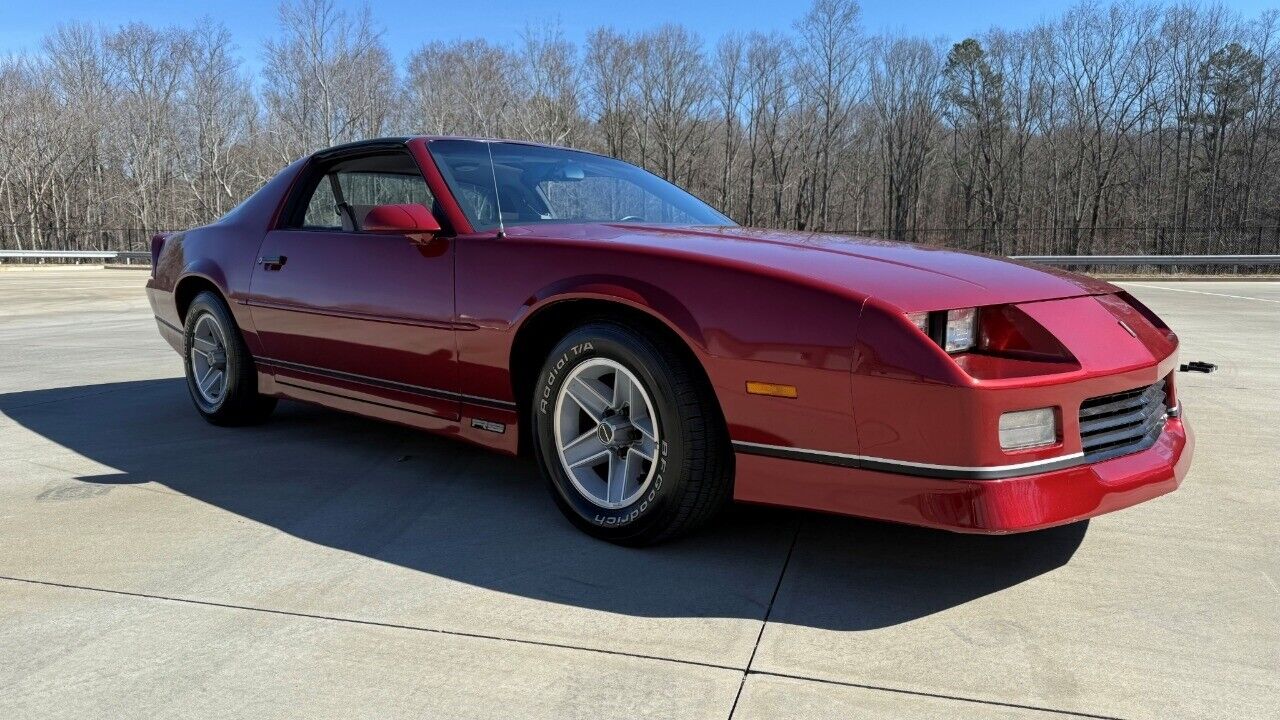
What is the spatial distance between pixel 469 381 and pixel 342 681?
137 cm

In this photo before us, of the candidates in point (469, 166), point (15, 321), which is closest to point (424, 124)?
point (15, 321)

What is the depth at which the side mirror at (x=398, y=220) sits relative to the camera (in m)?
3.19

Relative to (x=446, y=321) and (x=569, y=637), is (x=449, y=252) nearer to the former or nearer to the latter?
(x=446, y=321)

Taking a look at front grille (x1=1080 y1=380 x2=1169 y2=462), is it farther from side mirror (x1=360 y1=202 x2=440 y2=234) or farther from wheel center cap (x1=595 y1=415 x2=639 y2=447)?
side mirror (x1=360 y1=202 x2=440 y2=234)

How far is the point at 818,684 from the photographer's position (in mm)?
1983

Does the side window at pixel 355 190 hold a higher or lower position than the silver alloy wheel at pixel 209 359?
higher

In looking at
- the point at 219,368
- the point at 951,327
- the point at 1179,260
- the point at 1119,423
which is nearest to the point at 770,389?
the point at 951,327

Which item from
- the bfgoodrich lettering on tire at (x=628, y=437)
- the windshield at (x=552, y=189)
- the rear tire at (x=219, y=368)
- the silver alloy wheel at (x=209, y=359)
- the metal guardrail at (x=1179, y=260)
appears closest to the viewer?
the bfgoodrich lettering on tire at (x=628, y=437)

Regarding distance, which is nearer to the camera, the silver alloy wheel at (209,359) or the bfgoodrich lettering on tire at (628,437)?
the bfgoodrich lettering on tire at (628,437)

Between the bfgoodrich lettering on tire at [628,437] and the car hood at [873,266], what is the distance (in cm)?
36

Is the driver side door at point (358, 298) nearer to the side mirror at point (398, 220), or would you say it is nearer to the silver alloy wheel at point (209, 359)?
the side mirror at point (398, 220)

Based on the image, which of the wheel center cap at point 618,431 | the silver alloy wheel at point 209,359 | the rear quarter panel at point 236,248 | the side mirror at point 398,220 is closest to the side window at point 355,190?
the rear quarter panel at point 236,248

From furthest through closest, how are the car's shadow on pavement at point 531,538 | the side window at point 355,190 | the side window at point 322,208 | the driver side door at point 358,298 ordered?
the side window at point 322,208 → the side window at point 355,190 → the driver side door at point 358,298 → the car's shadow on pavement at point 531,538

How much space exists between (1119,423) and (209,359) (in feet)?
13.4
